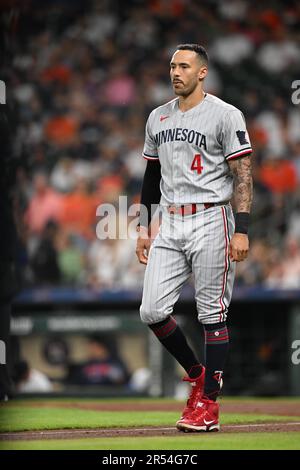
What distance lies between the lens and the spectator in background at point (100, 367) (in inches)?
393

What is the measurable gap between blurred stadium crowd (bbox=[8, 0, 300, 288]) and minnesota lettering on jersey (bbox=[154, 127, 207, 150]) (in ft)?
19.2

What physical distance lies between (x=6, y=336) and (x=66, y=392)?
4.54 meters

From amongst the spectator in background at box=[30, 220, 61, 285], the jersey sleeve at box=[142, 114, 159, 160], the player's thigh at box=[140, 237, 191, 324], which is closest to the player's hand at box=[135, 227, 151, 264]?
the player's thigh at box=[140, 237, 191, 324]

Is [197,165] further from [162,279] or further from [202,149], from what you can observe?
[162,279]

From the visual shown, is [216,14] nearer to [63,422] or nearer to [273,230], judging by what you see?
[273,230]

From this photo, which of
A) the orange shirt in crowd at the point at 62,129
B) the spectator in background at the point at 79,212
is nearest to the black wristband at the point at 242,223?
the spectator in background at the point at 79,212

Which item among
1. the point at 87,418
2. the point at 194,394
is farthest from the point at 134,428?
the point at 87,418

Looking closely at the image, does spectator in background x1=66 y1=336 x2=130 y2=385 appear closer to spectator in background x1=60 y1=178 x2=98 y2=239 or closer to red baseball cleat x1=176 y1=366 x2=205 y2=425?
spectator in background x1=60 y1=178 x2=98 y2=239

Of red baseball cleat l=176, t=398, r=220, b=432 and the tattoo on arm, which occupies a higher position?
the tattoo on arm

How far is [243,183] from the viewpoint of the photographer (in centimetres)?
455

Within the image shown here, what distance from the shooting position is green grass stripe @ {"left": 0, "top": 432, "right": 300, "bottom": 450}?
382cm

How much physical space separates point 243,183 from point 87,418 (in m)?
1.65
